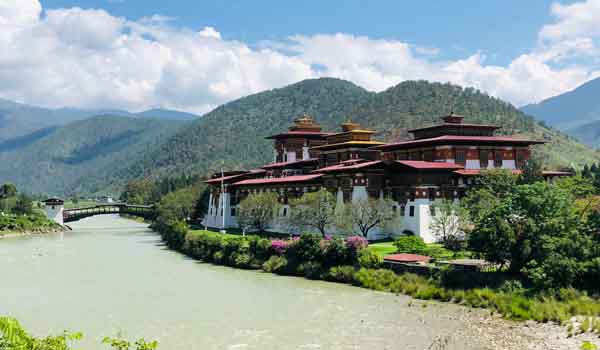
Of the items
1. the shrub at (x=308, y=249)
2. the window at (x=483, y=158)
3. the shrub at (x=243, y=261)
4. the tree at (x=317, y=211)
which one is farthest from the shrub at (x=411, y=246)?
the window at (x=483, y=158)

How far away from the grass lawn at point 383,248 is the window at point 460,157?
38.4 feet

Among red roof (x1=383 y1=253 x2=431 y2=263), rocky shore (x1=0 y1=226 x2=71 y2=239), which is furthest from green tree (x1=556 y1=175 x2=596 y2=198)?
rocky shore (x1=0 y1=226 x2=71 y2=239)

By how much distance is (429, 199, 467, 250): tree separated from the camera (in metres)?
47.7

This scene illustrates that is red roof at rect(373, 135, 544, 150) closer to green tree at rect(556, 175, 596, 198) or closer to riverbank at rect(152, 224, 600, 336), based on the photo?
green tree at rect(556, 175, 596, 198)

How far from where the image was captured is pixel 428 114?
148 metres

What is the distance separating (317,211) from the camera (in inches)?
2212

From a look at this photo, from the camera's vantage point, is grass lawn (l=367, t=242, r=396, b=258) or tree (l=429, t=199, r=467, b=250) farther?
tree (l=429, t=199, r=467, b=250)

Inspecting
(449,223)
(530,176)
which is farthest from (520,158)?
(449,223)

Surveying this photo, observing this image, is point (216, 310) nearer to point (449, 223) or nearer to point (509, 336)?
point (509, 336)

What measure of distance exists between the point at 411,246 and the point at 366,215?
24.9 feet

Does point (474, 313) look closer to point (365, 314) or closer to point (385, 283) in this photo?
point (365, 314)

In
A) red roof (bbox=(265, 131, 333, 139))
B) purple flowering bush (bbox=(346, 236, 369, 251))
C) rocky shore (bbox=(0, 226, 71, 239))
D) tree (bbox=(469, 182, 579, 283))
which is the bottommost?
rocky shore (bbox=(0, 226, 71, 239))

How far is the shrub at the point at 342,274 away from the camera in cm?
4314

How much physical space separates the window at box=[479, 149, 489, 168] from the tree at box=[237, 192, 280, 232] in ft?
67.4
